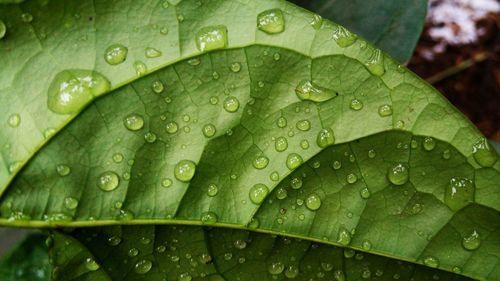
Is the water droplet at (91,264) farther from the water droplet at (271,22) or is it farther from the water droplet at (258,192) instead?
the water droplet at (271,22)

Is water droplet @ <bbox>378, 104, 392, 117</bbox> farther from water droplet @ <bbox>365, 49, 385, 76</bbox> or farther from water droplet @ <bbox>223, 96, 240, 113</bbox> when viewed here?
water droplet @ <bbox>223, 96, 240, 113</bbox>

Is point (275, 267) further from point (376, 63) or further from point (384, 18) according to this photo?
point (384, 18)

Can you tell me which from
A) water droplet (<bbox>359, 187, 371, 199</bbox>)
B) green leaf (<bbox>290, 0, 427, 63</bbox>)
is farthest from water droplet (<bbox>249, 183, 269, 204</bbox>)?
green leaf (<bbox>290, 0, 427, 63</bbox>)

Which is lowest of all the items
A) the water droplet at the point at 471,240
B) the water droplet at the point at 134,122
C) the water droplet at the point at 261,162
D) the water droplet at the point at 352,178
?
the water droplet at the point at 471,240

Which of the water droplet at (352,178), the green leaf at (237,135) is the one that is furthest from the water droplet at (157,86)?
the water droplet at (352,178)

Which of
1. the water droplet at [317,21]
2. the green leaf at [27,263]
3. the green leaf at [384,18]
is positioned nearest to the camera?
the water droplet at [317,21]

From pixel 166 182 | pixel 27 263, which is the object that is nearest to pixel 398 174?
pixel 166 182
